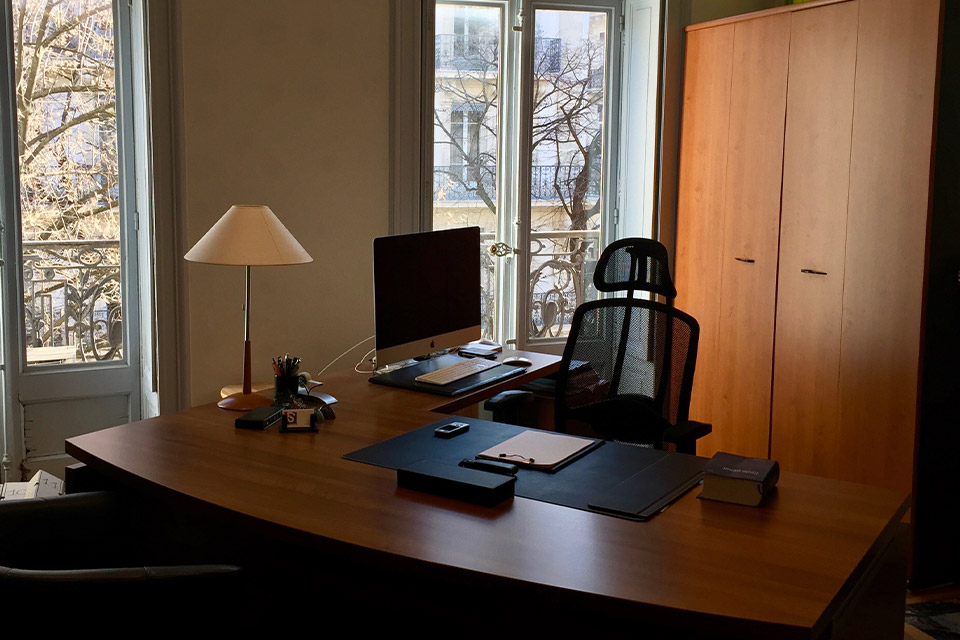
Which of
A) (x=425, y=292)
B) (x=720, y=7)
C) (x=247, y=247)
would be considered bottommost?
(x=425, y=292)

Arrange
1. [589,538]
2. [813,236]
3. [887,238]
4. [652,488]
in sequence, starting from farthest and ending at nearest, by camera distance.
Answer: [813,236] < [887,238] < [652,488] < [589,538]

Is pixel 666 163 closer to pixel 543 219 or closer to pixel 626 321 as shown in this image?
pixel 543 219

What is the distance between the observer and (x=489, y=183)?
4.63 metres

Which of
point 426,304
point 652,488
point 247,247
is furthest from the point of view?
point 426,304

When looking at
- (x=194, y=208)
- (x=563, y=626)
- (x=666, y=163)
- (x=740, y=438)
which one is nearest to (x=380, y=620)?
(x=563, y=626)

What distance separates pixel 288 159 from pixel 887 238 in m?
2.40

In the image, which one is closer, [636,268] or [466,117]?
[636,268]

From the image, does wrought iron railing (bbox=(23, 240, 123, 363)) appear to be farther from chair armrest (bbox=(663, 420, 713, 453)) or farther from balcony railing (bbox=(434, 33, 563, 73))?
chair armrest (bbox=(663, 420, 713, 453))

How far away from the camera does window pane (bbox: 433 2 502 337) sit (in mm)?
4426

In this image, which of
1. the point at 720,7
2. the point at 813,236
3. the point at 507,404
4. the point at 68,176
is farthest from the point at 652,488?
the point at 720,7

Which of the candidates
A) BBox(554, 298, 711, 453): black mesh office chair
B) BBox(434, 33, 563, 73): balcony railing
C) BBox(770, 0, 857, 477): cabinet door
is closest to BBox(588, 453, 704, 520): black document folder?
BBox(554, 298, 711, 453): black mesh office chair

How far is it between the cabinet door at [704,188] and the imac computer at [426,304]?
1455mm

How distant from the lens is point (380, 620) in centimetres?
225

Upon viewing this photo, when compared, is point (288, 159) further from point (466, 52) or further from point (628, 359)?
point (628, 359)
